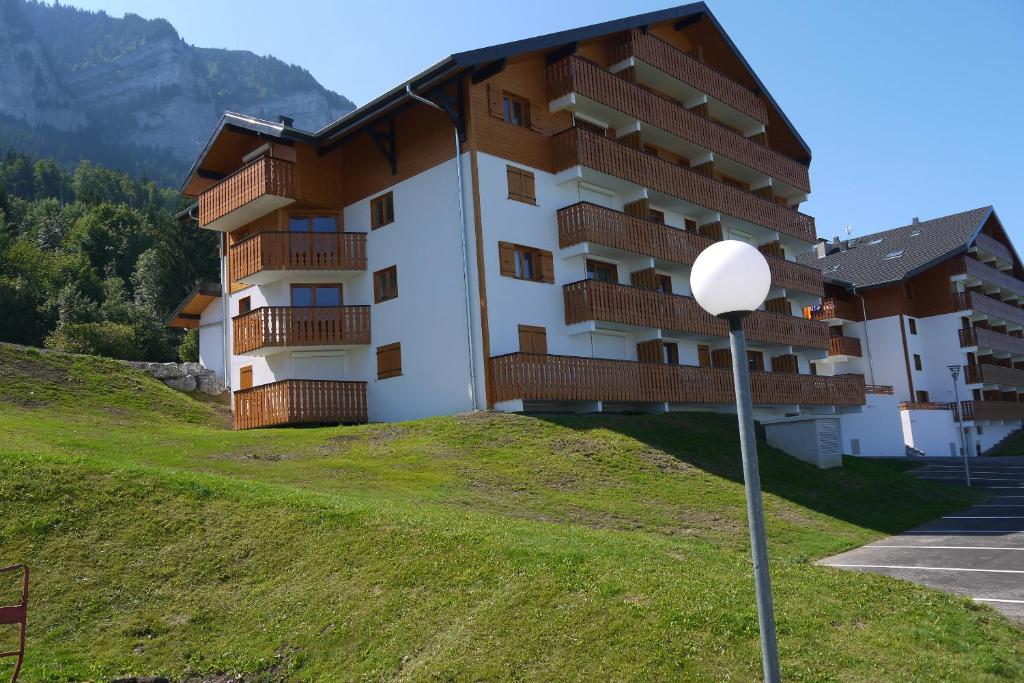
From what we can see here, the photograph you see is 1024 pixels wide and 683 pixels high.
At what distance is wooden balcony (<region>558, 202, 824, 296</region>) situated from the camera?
86.1 ft

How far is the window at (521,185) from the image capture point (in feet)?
83.6

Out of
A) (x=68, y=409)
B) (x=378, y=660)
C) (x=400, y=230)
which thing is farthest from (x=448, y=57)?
(x=378, y=660)

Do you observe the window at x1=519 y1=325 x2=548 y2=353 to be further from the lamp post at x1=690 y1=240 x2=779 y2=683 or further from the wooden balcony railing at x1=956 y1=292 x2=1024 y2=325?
the wooden balcony railing at x1=956 y1=292 x2=1024 y2=325

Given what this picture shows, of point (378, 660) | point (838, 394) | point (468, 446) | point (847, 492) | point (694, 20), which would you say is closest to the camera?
point (378, 660)

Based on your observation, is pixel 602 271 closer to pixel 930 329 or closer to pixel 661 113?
pixel 661 113

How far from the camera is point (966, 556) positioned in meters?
14.9

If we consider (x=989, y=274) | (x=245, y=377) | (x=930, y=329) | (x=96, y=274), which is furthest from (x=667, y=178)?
(x=96, y=274)

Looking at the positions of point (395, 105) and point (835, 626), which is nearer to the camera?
point (835, 626)

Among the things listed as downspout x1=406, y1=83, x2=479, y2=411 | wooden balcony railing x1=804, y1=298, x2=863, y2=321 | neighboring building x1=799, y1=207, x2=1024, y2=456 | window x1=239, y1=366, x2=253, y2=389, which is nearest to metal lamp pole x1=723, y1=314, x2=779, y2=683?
downspout x1=406, y1=83, x2=479, y2=411

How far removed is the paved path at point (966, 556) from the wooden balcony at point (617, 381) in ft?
28.8

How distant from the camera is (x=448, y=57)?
23.1 m

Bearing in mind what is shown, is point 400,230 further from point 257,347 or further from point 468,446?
point 468,446

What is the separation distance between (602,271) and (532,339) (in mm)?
4907

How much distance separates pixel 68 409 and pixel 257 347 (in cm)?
571
